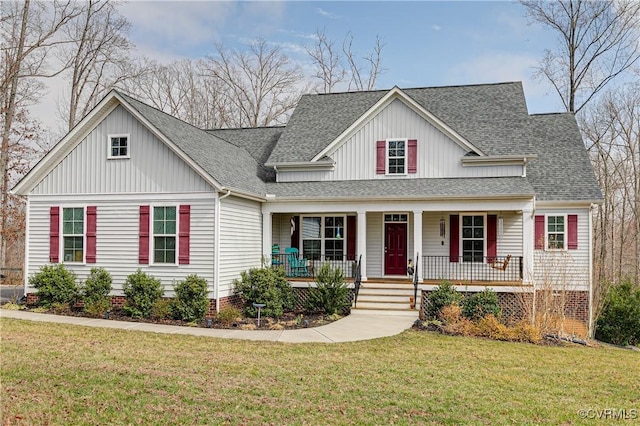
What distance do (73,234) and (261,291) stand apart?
232 inches

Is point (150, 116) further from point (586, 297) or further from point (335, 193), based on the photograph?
point (586, 297)

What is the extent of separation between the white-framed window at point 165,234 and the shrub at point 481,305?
8.43 m

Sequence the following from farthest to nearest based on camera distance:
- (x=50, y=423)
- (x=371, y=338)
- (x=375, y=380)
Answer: (x=371, y=338) < (x=375, y=380) < (x=50, y=423)

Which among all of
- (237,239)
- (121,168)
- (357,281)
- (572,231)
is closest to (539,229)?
(572,231)

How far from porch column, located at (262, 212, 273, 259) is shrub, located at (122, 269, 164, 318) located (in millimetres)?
4013

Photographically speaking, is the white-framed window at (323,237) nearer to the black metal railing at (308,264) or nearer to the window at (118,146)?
the black metal railing at (308,264)

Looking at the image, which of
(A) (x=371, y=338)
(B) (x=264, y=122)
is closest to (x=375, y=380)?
(A) (x=371, y=338)

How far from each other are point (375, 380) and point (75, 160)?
11907 millimetres

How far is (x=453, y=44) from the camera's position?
22.1 meters

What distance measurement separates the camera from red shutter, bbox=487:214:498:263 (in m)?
18.0

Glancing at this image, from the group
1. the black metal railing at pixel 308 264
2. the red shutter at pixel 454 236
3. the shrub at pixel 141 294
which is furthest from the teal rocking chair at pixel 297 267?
the red shutter at pixel 454 236

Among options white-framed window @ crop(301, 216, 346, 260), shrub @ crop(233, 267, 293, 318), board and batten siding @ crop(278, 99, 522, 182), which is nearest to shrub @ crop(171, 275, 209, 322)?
shrub @ crop(233, 267, 293, 318)

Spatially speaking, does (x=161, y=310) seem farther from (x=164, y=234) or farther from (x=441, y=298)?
(x=441, y=298)

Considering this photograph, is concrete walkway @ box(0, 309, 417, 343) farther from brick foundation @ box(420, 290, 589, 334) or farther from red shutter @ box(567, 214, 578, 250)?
red shutter @ box(567, 214, 578, 250)
